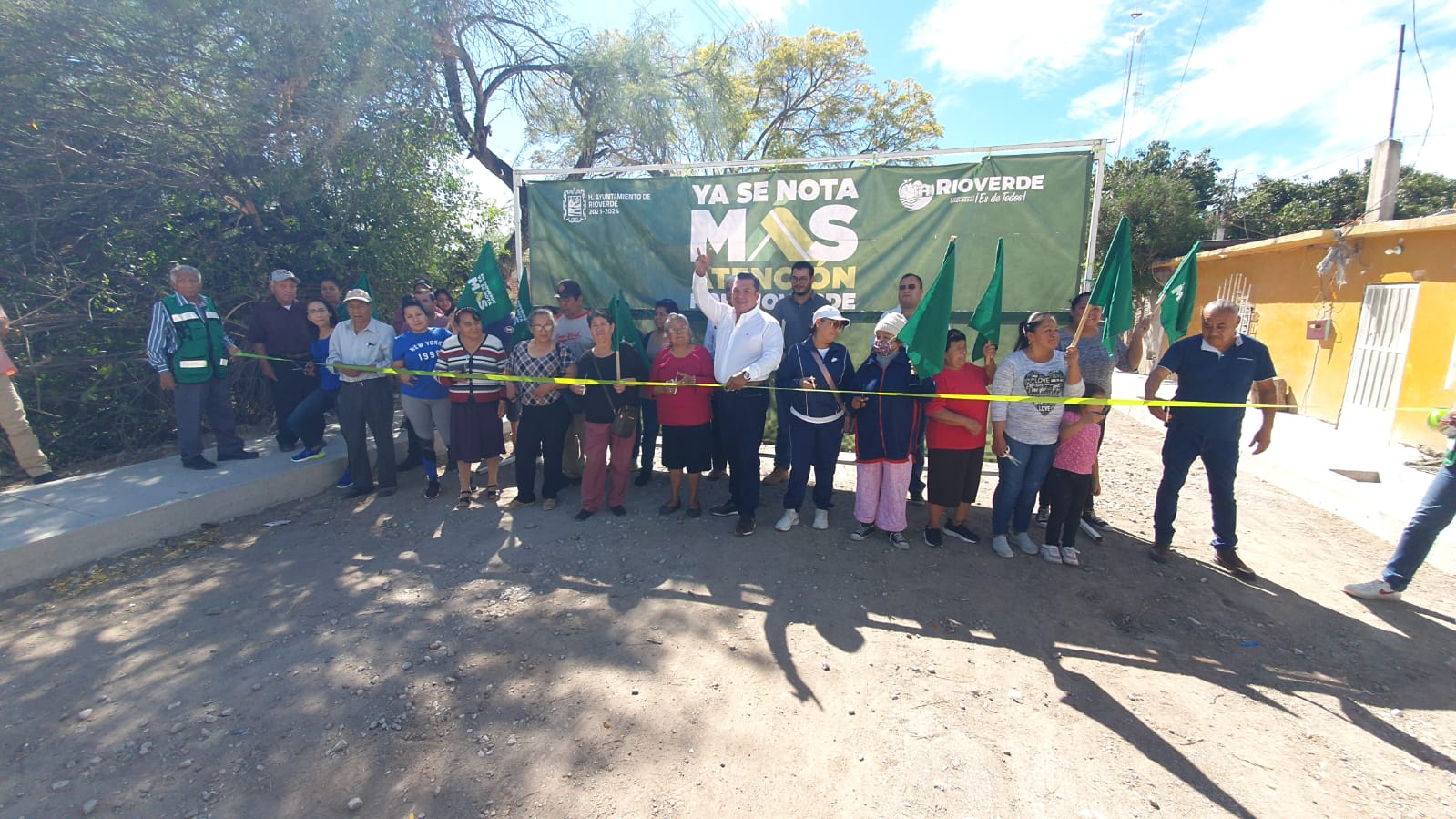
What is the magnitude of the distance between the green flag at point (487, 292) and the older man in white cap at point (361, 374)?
919 millimetres

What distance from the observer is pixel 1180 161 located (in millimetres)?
20969

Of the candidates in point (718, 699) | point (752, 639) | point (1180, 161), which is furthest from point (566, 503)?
point (1180, 161)

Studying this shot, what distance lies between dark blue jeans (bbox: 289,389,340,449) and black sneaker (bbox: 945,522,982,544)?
5.47 meters

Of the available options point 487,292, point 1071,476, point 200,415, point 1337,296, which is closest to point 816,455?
point 1071,476

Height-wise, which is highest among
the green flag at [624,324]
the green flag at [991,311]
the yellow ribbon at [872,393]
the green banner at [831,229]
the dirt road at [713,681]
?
the green banner at [831,229]

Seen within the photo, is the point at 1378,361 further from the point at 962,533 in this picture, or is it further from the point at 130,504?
the point at 130,504

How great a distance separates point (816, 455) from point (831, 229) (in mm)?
2475

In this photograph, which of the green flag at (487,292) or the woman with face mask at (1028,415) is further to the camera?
the green flag at (487,292)

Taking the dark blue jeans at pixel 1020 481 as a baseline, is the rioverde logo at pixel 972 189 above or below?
above

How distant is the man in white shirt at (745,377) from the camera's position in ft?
15.1

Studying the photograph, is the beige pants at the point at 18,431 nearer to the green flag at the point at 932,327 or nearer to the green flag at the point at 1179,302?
the green flag at the point at 932,327

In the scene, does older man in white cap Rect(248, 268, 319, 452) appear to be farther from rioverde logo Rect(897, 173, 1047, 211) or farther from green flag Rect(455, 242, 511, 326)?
rioverde logo Rect(897, 173, 1047, 211)

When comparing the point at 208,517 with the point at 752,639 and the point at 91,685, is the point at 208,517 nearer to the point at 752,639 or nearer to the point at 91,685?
the point at 91,685

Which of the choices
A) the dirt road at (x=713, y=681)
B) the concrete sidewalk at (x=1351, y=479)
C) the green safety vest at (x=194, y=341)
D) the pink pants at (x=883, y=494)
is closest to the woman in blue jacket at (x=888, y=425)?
the pink pants at (x=883, y=494)
